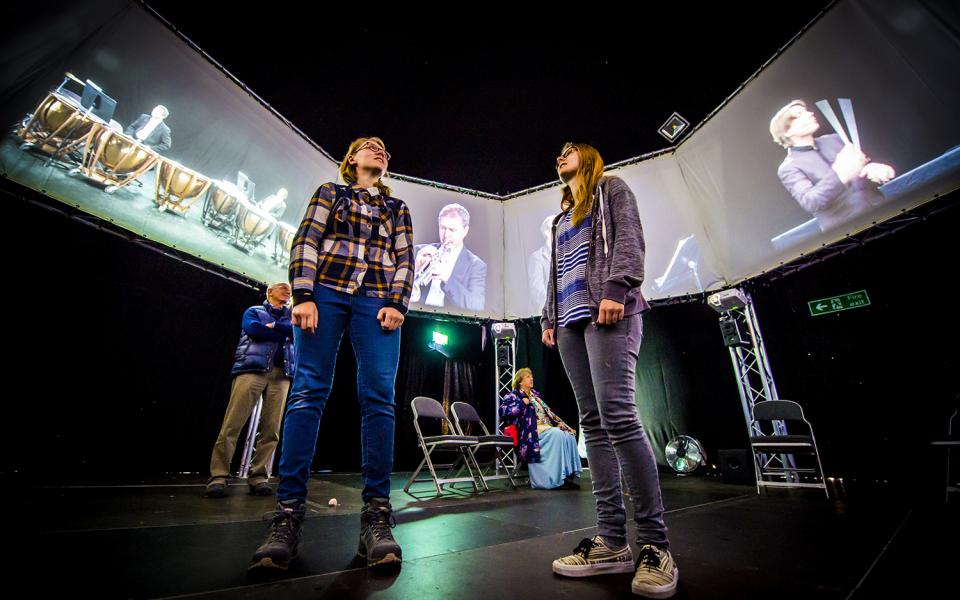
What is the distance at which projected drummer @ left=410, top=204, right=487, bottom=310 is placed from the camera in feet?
20.8

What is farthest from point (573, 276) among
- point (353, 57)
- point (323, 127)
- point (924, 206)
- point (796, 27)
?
point (323, 127)

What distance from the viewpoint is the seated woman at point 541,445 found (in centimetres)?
431

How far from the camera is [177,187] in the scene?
160 inches

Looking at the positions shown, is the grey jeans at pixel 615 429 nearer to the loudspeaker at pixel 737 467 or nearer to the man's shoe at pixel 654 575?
the man's shoe at pixel 654 575

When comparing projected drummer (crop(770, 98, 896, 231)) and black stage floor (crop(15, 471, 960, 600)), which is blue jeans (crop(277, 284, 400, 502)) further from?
projected drummer (crop(770, 98, 896, 231))

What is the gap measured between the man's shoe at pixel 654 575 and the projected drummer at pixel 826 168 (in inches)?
188

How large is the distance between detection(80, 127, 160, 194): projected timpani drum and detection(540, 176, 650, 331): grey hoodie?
448 centimetres

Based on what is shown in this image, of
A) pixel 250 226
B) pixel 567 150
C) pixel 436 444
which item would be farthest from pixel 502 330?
pixel 567 150

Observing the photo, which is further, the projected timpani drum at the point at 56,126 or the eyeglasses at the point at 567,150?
the projected timpani drum at the point at 56,126

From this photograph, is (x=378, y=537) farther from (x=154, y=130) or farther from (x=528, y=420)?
(x=154, y=130)

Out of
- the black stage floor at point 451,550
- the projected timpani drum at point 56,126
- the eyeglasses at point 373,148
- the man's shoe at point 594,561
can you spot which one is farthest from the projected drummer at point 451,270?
the man's shoe at point 594,561

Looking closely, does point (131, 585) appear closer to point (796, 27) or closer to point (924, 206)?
point (924, 206)

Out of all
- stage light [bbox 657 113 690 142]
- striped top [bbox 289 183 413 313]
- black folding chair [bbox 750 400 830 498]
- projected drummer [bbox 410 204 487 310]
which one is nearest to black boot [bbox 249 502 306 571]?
striped top [bbox 289 183 413 313]

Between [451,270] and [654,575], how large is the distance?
5.72 metres
